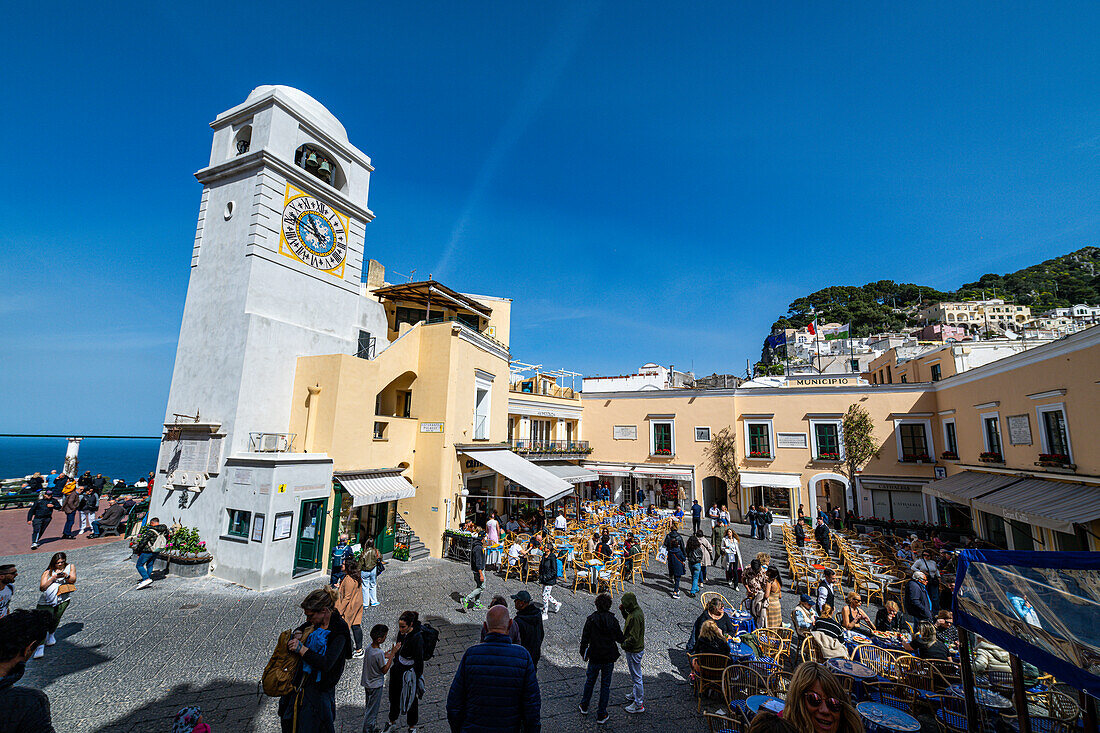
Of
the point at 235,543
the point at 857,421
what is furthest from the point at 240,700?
the point at 857,421

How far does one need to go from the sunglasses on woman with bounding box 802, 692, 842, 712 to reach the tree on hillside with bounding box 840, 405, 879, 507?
21248 millimetres

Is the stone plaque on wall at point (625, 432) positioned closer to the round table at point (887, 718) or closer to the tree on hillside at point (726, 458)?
the tree on hillside at point (726, 458)

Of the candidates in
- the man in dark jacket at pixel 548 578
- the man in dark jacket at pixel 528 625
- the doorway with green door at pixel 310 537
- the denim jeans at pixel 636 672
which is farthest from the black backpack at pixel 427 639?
the doorway with green door at pixel 310 537

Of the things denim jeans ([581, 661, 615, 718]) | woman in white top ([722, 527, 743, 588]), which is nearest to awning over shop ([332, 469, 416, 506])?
denim jeans ([581, 661, 615, 718])

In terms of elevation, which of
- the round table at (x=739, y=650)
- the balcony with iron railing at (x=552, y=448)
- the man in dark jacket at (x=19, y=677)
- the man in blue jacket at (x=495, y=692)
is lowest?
the round table at (x=739, y=650)

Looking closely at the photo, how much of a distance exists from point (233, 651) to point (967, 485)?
21659 millimetres

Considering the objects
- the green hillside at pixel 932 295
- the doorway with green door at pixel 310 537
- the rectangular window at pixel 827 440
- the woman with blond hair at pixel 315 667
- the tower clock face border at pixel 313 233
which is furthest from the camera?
the green hillside at pixel 932 295

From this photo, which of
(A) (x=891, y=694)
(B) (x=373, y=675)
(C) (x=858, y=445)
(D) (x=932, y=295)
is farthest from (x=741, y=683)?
(D) (x=932, y=295)

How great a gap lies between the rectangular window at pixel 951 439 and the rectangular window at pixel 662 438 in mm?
11518

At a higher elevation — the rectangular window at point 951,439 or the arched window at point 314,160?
the arched window at point 314,160

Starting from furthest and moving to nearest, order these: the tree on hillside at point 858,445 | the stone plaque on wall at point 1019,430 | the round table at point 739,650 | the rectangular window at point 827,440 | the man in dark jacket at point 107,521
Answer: the rectangular window at point 827,440, the tree on hillside at point 858,445, the man in dark jacket at point 107,521, the stone plaque on wall at point 1019,430, the round table at point 739,650

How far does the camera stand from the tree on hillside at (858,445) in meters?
20.2

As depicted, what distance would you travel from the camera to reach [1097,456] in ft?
36.2

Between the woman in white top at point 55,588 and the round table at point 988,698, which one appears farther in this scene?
the woman in white top at point 55,588
